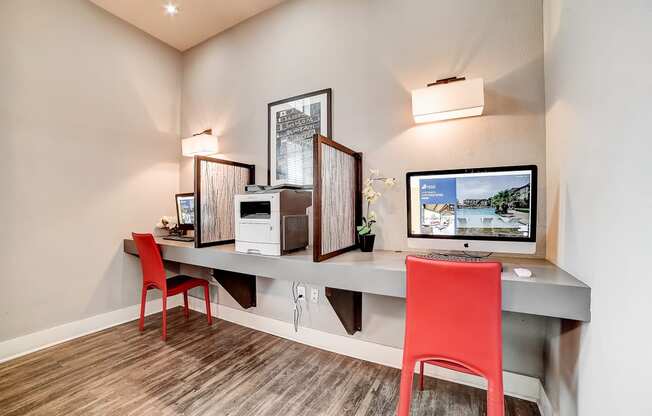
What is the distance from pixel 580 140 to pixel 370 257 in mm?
1142

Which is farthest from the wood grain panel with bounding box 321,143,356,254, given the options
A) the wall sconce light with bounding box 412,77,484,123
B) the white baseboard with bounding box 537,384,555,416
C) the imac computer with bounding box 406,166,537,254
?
the white baseboard with bounding box 537,384,555,416

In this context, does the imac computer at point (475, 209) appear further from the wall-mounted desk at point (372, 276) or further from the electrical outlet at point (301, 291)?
the electrical outlet at point (301, 291)

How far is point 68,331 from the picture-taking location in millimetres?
2357

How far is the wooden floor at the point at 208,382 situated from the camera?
5.01 feet

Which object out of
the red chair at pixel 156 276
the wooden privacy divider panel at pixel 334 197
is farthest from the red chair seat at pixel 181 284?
the wooden privacy divider panel at pixel 334 197

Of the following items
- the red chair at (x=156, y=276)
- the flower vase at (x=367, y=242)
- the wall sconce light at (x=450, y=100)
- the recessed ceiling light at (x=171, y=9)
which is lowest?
the red chair at (x=156, y=276)

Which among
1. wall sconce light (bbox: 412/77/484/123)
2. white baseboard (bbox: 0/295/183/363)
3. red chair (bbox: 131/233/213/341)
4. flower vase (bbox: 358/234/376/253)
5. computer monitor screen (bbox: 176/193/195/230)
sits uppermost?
wall sconce light (bbox: 412/77/484/123)

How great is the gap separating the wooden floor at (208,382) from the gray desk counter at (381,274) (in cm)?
70

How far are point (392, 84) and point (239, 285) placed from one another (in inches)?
83.3

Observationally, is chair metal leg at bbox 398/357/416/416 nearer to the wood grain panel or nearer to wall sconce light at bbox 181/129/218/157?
the wood grain panel

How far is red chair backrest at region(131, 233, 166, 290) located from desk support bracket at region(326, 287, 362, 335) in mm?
1511

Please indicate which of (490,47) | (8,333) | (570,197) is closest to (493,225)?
(570,197)

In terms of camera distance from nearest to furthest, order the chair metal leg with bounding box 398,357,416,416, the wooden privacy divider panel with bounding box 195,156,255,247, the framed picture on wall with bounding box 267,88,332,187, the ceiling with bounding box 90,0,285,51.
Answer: the chair metal leg with bounding box 398,357,416,416, the wooden privacy divider panel with bounding box 195,156,255,247, the framed picture on wall with bounding box 267,88,332,187, the ceiling with bounding box 90,0,285,51

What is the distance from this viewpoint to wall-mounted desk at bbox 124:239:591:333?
1.07 m
